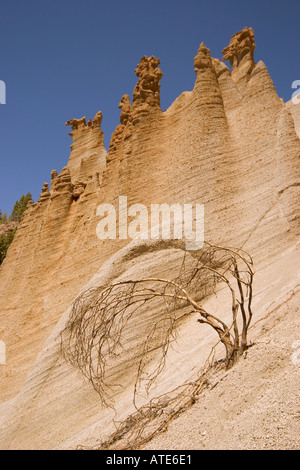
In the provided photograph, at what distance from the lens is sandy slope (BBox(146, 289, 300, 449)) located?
3723 mm

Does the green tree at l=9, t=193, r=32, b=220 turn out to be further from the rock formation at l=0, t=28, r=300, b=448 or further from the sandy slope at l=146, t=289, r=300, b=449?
the sandy slope at l=146, t=289, r=300, b=449

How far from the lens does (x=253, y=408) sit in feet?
13.6

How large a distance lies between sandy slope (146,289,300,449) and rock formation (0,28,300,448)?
4.11 m

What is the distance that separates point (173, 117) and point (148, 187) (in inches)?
130

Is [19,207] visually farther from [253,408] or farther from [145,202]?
[253,408]

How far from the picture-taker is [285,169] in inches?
405

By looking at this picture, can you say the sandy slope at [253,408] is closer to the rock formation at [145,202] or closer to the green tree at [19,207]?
the rock formation at [145,202]

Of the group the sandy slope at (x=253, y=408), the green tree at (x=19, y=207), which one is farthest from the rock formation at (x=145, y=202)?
the green tree at (x=19, y=207)

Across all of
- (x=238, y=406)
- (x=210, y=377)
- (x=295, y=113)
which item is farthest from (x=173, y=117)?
(x=238, y=406)

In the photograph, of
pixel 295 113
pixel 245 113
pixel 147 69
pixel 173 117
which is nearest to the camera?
pixel 245 113

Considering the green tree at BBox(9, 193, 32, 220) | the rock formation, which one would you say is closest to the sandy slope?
the rock formation

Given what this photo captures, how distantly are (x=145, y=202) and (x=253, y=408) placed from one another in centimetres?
878

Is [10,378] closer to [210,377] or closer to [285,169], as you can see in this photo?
[210,377]

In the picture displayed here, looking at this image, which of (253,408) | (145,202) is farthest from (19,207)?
(253,408)
